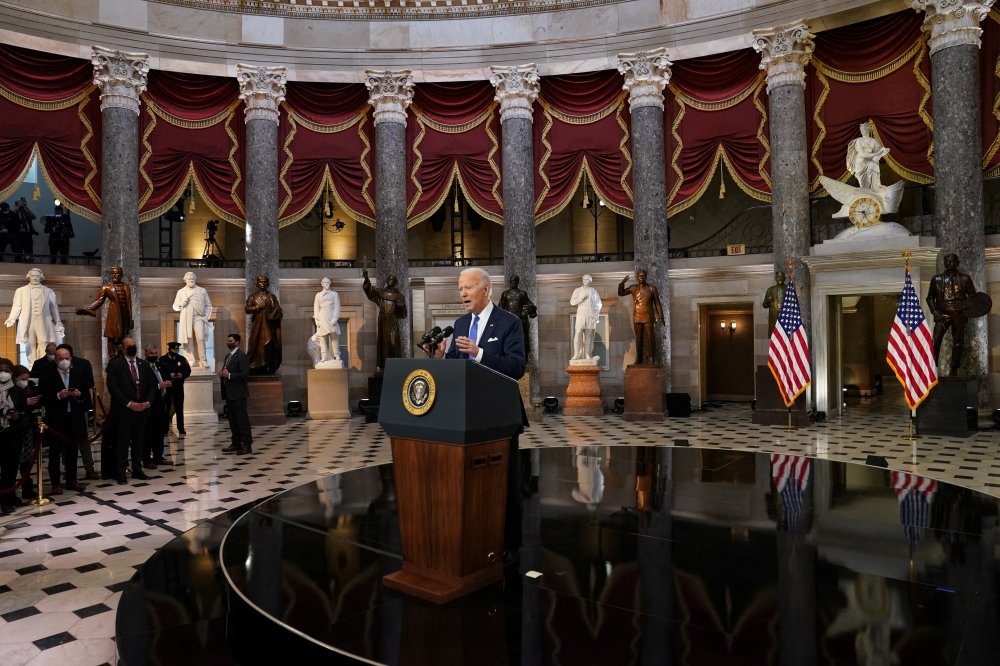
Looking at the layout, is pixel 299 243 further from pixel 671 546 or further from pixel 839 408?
pixel 671 546

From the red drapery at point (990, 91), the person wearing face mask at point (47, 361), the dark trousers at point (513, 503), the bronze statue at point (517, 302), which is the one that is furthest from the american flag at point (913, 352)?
the person wearing face mask at point (47, 361)

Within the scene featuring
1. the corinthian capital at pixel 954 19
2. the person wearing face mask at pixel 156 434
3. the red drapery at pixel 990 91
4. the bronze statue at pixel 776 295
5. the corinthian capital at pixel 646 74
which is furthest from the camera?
the corinthian capital at pixel 646 74

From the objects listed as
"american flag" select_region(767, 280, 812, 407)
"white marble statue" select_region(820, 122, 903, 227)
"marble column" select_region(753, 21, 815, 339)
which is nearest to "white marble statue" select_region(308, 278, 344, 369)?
"american flag" select_region(767, 280, 812, 407)

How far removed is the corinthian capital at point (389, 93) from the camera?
51.1 ft

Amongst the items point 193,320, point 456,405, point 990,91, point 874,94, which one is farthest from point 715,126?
point 456,405

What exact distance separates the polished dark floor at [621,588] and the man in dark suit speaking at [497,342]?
0.30m

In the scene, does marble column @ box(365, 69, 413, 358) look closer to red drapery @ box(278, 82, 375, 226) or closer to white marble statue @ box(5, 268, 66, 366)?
red drapery @ box(278, 82, 375, 226)

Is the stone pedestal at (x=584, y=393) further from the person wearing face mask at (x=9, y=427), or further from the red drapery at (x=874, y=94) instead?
the person wearing face mask at (x=9, y=427)

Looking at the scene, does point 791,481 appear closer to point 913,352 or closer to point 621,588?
point 621,588

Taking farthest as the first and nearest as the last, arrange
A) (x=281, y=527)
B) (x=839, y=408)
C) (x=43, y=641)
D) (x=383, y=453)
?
(x=839, y=408) < (x=383, y=453) < (x=281, y=527) < (x=43, y=641)

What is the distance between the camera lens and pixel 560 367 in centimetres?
1647

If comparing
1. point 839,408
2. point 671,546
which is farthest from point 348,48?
point 671,546

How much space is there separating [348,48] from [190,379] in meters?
7.82

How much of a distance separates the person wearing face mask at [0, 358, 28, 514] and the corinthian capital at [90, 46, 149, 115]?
9642 mm
